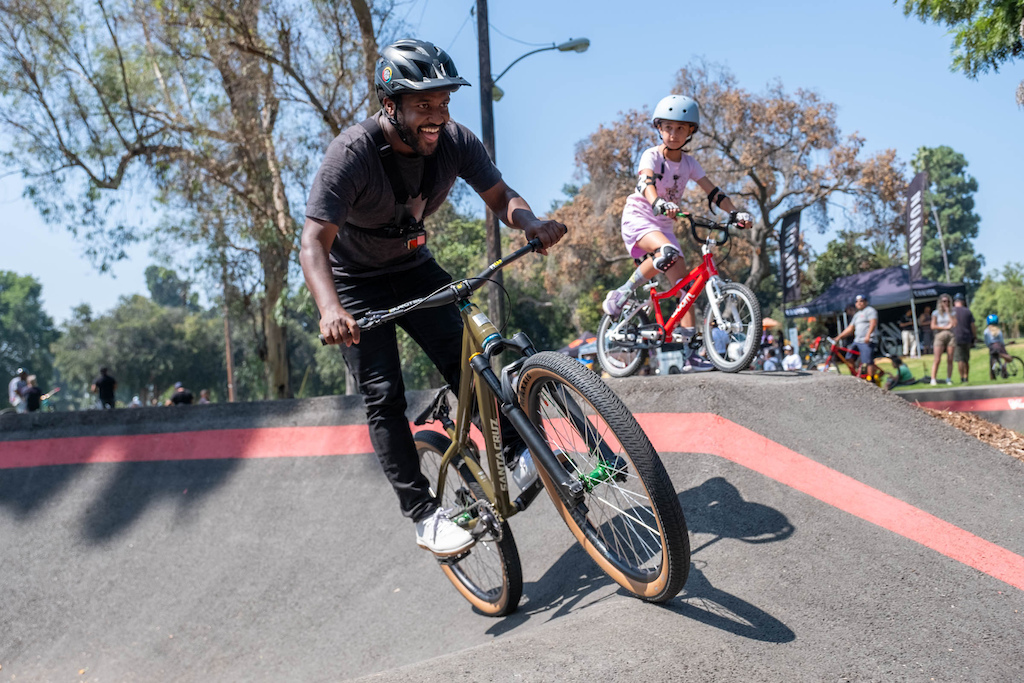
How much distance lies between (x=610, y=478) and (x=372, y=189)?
5.48ft

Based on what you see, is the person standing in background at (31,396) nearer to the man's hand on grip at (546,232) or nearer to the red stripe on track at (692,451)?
the red stripe on track at (692,451)

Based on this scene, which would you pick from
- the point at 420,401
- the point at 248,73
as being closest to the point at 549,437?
the point at 420,401

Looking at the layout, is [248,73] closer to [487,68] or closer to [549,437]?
[487,68]

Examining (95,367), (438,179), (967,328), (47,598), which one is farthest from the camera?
(95,367)

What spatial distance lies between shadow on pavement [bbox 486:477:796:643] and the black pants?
31.0 inches

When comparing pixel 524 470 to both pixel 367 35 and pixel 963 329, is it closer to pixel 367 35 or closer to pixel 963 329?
pixel 963 329

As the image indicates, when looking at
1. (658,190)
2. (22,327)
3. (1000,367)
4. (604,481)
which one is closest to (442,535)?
(604,481)

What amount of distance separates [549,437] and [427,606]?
1.83 m

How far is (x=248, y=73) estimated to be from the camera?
16.1 metres

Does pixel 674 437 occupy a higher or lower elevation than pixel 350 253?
lower

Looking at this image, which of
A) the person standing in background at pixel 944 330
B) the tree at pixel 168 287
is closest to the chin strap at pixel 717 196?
the person standing in background at pixel 944 330

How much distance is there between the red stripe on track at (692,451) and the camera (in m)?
3.43

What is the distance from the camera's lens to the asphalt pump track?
263 centimetres

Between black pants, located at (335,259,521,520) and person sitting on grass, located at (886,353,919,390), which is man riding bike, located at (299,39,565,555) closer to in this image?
black pants, located at (335,259,521,520)
